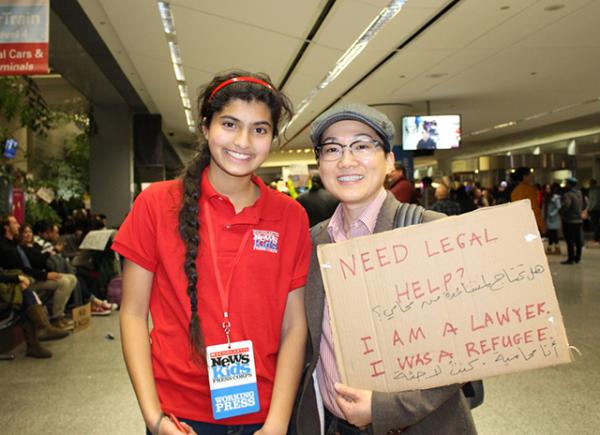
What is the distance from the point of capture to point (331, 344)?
4.72 ft

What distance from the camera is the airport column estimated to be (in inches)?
490

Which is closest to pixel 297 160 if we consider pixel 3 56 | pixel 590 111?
pixel 590 111

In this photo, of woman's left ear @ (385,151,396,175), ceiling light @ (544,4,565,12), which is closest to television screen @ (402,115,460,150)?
ceiling light @ (544,4,565,12)

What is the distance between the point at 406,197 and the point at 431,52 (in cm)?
283

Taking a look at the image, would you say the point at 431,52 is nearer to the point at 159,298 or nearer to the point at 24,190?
the point at 24,190

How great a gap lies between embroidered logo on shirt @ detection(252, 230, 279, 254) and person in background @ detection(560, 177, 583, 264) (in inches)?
416

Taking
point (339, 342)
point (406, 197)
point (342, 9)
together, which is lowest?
point (339, 342)

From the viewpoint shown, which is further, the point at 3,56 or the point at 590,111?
the point at 590,111

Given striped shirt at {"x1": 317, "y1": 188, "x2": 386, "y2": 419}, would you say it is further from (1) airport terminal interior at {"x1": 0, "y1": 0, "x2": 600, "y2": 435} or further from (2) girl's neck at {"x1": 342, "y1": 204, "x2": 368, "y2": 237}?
(1) airport terminal interior at {"x1": 0, "y1": 0, "x2": 600, "y2": 435}

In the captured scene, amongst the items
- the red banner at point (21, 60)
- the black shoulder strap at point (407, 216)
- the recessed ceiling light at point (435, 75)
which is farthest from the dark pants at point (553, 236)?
the black shoulder strap at point (407, 216)

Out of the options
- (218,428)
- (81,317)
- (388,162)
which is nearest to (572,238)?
(81,317)

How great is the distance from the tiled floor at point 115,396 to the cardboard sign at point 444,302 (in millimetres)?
2291

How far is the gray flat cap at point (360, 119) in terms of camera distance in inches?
57.1

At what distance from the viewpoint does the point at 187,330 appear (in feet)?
4.41
